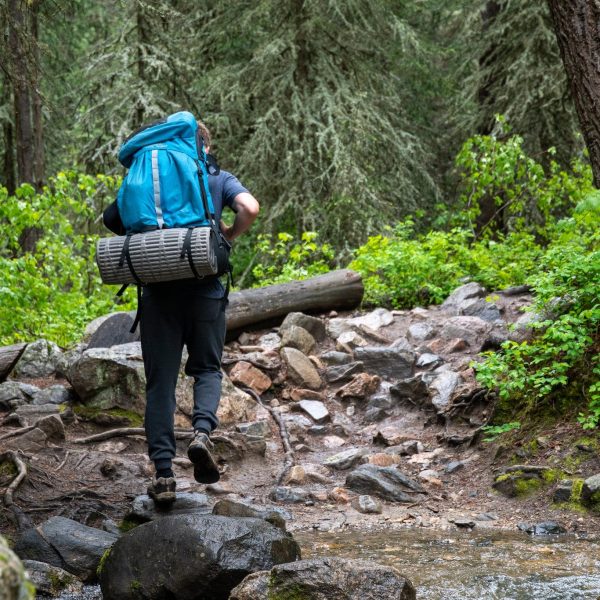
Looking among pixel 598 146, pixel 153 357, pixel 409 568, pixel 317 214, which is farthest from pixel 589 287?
pixel 317 214

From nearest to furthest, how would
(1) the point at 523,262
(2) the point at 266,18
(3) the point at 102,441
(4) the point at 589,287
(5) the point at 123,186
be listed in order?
(5) the point at 123,186 → (4) the point at 589,287 → (3) the point at 102,441 → (1) the point at 523,262 → (2) the point at 266,18

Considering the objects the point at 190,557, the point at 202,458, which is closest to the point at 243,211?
the point at 202,458

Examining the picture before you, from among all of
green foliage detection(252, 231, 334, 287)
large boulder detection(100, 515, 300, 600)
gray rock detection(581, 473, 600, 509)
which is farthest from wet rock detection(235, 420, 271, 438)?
green foliage detection(252, 231, 334, 287)

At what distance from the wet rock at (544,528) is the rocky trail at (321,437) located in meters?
0.02

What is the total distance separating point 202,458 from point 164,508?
0.52 metres

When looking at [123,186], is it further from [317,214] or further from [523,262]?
[317,214]

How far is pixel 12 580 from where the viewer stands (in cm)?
180

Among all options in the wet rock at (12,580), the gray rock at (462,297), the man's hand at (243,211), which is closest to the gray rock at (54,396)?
the man's hand at (243,211)

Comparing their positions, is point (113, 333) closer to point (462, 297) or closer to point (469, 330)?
point (469, 330)

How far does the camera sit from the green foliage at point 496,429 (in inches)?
260

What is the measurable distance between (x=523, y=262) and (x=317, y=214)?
560cm

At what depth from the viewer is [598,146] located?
5988mm

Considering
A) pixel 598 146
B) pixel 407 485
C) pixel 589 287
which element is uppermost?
pixel 598 146

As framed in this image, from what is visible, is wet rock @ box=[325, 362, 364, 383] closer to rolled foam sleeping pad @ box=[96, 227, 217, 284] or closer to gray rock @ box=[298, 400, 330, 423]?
gray rock @ box=[298, 400, 330, 423]
